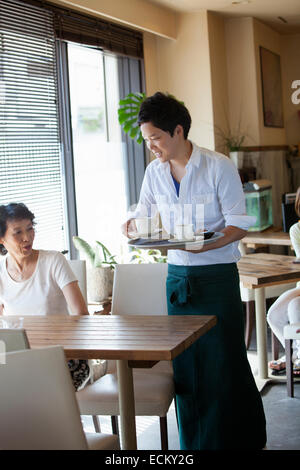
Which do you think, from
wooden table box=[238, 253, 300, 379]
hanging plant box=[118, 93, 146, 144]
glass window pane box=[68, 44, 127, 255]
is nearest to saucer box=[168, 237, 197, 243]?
wooden table box=[238, 253, 300, 379]

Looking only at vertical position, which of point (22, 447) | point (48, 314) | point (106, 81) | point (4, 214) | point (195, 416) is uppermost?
point (106, 81)

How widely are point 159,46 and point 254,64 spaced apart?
1.01 metres

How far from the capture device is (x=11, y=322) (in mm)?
2639

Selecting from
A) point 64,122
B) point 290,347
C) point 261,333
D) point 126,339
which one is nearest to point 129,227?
point 126,339

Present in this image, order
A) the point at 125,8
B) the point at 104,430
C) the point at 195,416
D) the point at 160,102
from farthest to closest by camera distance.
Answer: the point at 125,8 → the point at 104,430 → the point at 195,416 → the point at 160,102

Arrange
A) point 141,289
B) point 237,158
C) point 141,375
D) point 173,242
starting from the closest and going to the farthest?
point 173,242 < point 141,375 < point 141,289 < point 237,158

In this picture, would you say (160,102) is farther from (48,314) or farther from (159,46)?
(159,46)

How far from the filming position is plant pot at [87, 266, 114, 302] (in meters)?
4.83

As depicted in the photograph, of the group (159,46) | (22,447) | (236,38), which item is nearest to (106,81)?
(159,46)

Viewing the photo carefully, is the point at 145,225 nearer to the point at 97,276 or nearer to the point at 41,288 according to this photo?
the point at 41,288

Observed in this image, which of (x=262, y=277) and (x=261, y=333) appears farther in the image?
(x=261, y=333)

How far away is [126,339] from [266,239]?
11.6 ft

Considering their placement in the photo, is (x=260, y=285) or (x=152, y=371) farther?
(x=260, y=285)
